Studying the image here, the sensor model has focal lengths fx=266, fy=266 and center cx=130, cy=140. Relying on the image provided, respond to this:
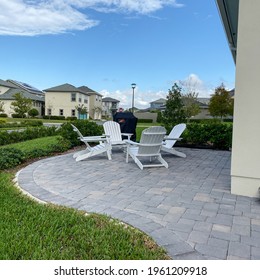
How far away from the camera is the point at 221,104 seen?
98.6ft

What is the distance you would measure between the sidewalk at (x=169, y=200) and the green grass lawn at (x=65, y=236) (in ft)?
0.73

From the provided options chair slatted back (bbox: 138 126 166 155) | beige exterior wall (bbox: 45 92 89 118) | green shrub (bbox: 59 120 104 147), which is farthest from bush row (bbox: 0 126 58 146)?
beige exterior wall (bbox: 45 92 89 118)

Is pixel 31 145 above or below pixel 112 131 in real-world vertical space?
below

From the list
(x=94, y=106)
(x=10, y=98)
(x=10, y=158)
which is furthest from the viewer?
(x=94, y=106)

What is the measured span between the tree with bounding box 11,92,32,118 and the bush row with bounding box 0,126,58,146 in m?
27.5

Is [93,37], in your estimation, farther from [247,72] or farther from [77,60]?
[247,72]

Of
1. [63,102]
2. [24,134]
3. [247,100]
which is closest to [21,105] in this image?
[63,102]

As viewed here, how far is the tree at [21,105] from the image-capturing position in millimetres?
39406

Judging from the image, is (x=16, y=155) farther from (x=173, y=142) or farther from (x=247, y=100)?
(x=247, y=100)

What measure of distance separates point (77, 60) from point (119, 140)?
1605 centimetres

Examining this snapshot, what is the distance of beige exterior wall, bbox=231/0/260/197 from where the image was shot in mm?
3857

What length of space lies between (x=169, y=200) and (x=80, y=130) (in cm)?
667

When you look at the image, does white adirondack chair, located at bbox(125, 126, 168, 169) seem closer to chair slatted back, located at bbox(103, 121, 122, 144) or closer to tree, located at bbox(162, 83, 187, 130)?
chair slatted back, located at bbox(103, 121, 122, 144)

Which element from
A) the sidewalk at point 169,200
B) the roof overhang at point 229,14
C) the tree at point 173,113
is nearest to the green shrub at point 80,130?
the sidewalk at point 169,200
